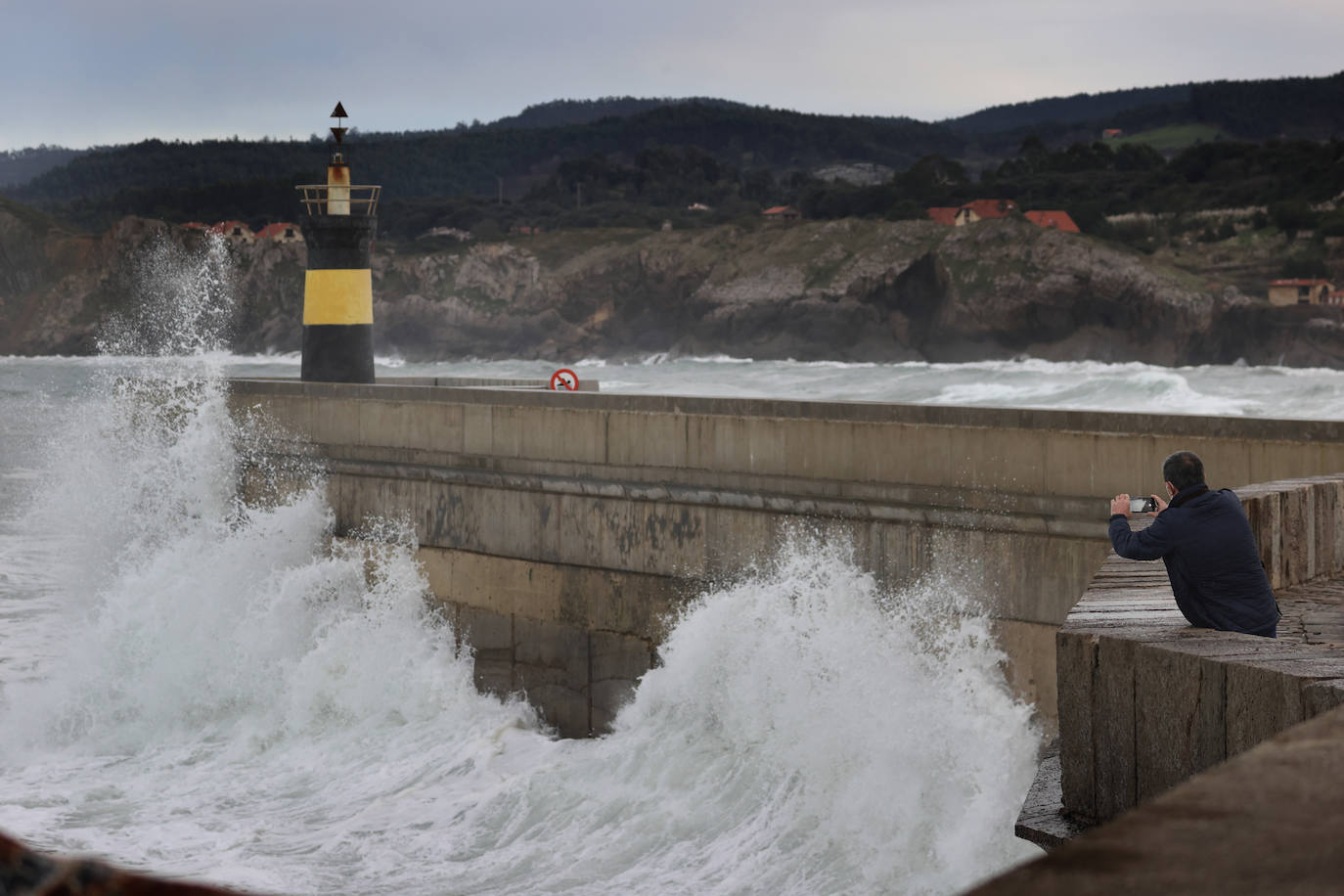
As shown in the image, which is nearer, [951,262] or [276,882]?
[276,882]

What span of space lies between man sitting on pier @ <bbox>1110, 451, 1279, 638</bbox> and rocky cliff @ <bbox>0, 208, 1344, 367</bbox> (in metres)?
76.8

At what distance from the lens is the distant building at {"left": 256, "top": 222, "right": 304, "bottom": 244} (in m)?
122

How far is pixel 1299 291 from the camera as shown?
3081 inches

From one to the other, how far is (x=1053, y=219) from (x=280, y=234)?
6569 cm

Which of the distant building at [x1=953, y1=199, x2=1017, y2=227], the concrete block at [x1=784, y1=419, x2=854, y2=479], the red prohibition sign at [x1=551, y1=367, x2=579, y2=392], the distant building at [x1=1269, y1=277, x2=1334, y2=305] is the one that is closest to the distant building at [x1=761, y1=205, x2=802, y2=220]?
the distant building at [x1=953, y1=199, x2=1017, y2=227]

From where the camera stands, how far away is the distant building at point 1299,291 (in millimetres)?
77494

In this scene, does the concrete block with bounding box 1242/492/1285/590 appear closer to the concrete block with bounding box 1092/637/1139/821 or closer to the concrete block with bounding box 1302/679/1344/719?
the concrete block with bounding box 1092/637/1139/821

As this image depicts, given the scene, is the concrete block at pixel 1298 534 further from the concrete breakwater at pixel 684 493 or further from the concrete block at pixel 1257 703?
the concrete block at pixel 1257 703

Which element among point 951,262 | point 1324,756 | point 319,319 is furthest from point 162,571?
point 951,262

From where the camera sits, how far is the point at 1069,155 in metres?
118

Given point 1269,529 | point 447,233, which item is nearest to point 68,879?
point 1269,529

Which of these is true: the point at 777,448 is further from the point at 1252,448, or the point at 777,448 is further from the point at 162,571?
the point at 162,571

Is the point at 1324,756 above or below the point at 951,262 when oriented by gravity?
below

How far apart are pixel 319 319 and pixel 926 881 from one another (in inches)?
459
